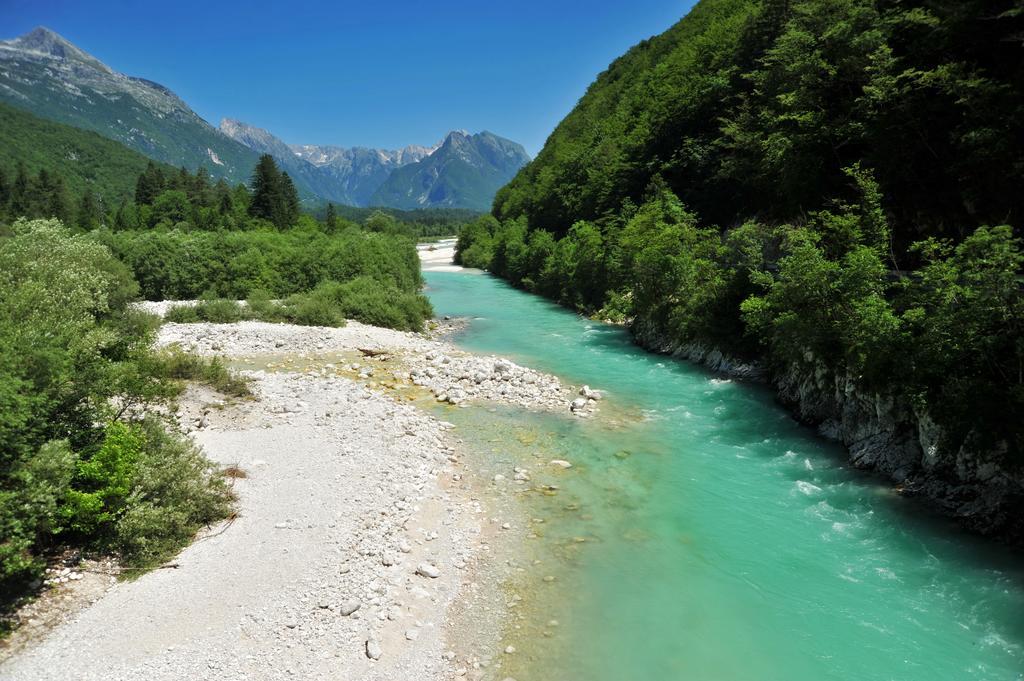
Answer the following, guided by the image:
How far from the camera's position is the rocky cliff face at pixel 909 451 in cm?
1117

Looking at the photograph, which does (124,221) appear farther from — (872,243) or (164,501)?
(872,243)

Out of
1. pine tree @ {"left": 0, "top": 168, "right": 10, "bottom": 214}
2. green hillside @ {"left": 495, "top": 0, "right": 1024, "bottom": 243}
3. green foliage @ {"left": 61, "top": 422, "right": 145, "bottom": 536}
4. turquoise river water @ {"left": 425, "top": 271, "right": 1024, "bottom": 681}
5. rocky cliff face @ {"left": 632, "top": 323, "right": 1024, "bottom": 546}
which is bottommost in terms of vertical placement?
turquoise river water @ {"left": 425, "top": 271, "right": 1024, "bottom": 681}

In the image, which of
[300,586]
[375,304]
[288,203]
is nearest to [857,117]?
[300,586]

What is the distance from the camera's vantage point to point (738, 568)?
35.1 feet

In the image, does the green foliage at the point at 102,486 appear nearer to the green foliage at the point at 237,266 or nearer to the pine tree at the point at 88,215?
the green foliage at the point at 237,266

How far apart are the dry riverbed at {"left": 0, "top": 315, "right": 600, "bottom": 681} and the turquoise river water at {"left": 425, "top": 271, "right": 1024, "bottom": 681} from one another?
138 cm

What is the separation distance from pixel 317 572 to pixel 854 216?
19.9 metres

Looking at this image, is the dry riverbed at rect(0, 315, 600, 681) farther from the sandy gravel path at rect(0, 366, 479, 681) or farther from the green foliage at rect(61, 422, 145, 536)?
the green foliage at rect(61, 422, 145, 536)

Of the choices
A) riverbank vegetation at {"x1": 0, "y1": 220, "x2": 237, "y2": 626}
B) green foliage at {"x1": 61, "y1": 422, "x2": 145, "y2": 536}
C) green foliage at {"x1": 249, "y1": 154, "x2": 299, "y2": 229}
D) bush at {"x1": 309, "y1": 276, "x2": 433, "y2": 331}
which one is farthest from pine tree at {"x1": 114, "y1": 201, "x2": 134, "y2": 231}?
green foliage at {"x1": 61, "y1": 422, "x2": 145, "y2": 536}

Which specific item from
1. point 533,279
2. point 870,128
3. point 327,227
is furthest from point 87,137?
point 870,128

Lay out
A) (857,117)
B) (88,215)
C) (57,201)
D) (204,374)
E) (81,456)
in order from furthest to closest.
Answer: (57,201)
(88,215)
(857,117)
(204,374)
(81,456)

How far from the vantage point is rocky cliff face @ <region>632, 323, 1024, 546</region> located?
1117cm

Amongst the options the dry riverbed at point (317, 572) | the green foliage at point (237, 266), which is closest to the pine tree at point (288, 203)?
the green foliage at point (237, 266)

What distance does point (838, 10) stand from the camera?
87.4ft
